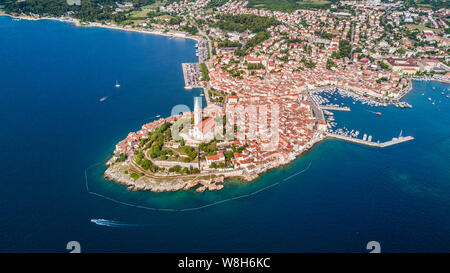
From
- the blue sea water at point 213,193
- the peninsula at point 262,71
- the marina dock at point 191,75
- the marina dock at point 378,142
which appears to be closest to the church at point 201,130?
the peninsula at point 262,71

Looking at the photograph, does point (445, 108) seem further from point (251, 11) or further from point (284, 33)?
point (251, 11)

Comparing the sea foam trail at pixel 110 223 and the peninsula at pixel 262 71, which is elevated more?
the peninsula at pixel 262 71

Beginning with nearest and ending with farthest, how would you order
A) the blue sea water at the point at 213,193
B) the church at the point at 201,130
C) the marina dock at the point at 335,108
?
1. the blue sea water at the point at 213,193
2. the church at the point at 201,130
3. the marina dock at the point at 335,108

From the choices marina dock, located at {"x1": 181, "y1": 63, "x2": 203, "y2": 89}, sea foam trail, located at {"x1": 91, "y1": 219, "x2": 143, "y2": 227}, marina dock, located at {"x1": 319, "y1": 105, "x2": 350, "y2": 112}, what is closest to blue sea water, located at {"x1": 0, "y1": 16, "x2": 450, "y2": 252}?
sea foam trail, located at {"x1": 91, "y1": 219, "x2": 143, "y2": 227}

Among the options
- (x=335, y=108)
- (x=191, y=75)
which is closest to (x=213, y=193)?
(x=335, y=108)

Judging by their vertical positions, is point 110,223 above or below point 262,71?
below

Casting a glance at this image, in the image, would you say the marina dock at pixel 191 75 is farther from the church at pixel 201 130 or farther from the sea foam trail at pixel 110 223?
the sea foam trail at pixel 110 223

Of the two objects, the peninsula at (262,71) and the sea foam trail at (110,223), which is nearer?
the sea foam trail at (110,223)

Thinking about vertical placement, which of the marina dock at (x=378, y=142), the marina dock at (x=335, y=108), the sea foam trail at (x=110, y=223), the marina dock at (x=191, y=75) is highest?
the marina dock at (x=191, y=75)

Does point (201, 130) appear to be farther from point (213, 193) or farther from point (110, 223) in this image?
Answer: point (110, 223)
